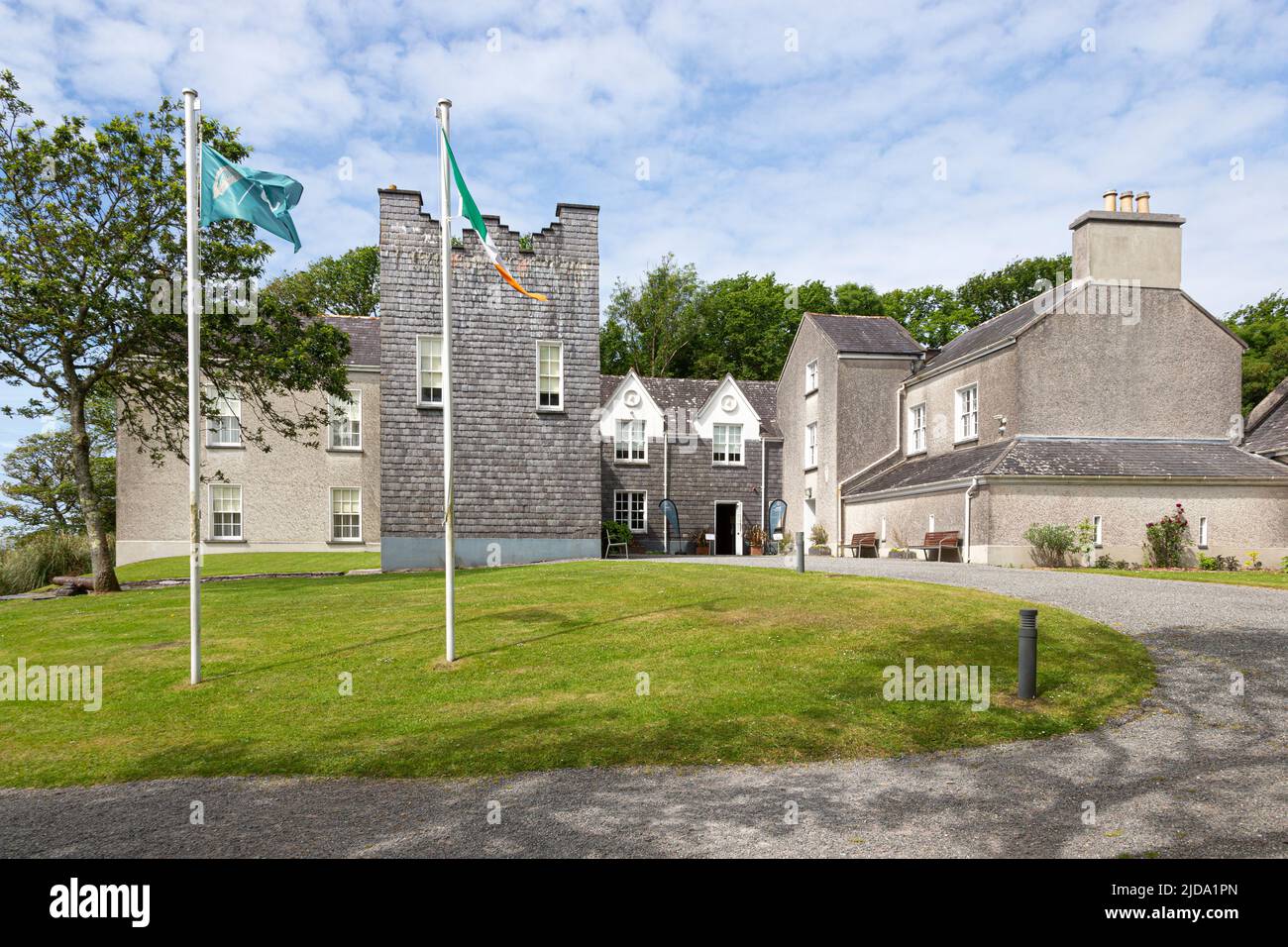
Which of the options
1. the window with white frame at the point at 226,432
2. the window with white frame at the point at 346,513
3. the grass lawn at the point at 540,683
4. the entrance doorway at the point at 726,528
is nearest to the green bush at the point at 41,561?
the window with white frame at the point at 226,432

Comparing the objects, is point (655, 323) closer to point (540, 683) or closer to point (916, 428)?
point (916, 428)

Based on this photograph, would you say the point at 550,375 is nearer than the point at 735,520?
Yes

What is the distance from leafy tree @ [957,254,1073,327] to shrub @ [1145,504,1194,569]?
35470mm

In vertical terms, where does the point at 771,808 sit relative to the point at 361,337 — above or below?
below

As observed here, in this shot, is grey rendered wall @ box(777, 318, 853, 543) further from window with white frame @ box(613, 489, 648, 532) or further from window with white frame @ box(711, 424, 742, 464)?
window with white frame @ box(613, 489, 648, 532)

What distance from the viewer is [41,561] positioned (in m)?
22.5

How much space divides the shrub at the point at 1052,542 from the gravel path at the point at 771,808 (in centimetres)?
1547

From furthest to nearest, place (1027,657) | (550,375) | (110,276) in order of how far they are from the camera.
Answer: (550,375) → (110,276) → (1027,657)

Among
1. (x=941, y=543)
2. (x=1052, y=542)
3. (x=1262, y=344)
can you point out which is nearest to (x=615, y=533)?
(x=941, y=543)

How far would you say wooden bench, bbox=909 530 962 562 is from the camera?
23.0 metres

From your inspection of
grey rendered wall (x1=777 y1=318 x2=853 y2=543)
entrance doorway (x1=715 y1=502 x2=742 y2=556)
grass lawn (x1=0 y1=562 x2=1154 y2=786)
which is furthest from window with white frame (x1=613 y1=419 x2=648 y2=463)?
grass lawn (x1=0 y1=562 x2=1154 y2=786)

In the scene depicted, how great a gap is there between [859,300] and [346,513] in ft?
137

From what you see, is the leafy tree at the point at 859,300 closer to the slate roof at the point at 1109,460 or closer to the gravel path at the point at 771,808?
the slate roof at the point at 1109,460
